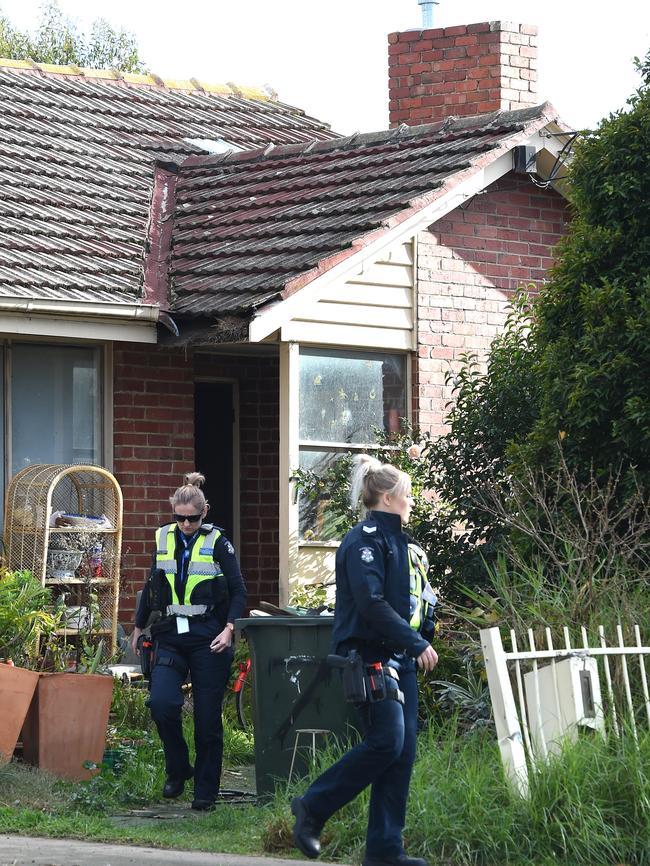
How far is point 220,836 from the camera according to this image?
25.2 ft

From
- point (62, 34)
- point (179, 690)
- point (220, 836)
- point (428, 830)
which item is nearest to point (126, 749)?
point (179, 690)

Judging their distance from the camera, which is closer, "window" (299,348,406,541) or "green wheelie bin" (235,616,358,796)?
"green wheelie bin" (235,616,358,796)

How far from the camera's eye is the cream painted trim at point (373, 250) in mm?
11508

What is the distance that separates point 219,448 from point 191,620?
17.9 feet

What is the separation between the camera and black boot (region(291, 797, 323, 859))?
6781mm

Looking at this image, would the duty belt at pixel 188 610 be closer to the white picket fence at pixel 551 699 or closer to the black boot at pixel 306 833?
the white picket fence at pixel 551 699

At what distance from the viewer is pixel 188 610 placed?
8797 millimetres

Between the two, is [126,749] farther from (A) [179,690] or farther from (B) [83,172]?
(B) [83,172]

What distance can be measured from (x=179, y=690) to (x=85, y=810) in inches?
31.7

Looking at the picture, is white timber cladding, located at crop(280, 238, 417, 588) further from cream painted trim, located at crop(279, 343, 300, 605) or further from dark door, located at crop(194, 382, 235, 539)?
dark door, located at crop(194, 382, 235, 539)

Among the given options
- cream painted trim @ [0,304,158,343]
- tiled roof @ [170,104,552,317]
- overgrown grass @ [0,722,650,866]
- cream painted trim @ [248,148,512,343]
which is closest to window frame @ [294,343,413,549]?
cream painted trim @ [248,148,512,343]

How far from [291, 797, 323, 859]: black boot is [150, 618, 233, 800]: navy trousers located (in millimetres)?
1904

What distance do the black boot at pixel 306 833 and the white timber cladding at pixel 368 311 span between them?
18.1 ft

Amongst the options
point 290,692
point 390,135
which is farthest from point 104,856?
point 390,135
